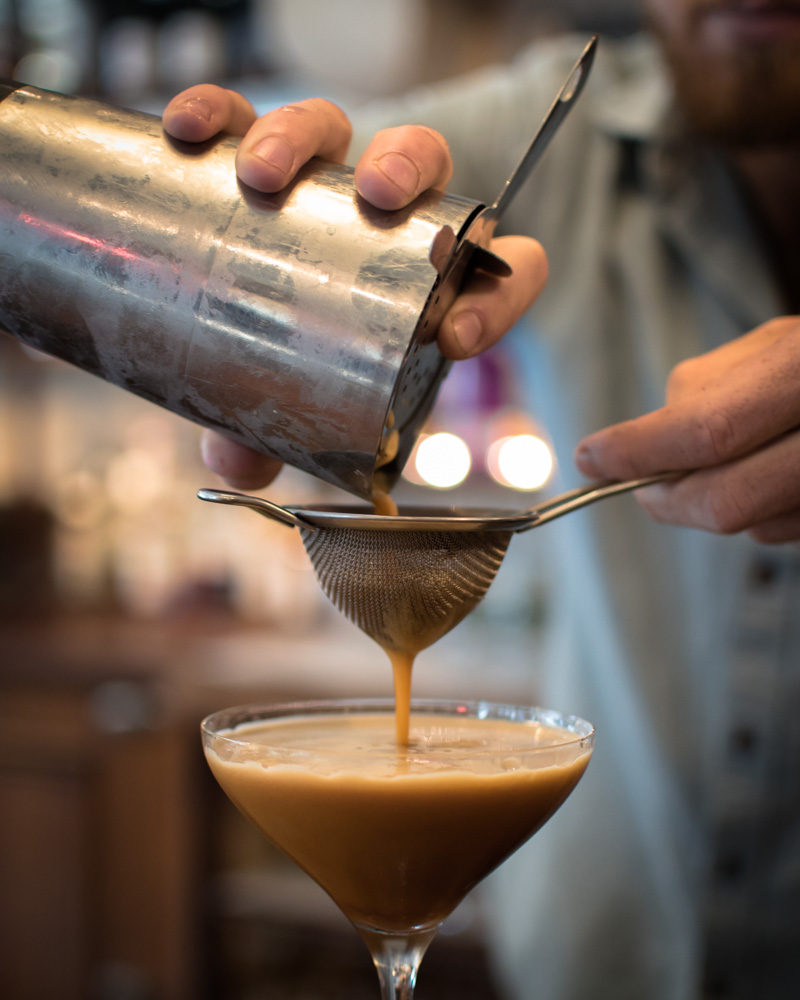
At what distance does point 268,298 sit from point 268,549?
2711mm

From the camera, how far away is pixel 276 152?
69 cm

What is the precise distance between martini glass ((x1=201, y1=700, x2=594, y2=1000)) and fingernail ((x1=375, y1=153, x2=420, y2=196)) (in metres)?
0.40

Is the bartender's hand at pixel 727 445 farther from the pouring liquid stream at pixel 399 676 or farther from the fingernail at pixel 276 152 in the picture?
the fingernail at pixel 276 152

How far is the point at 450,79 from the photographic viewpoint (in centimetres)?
311

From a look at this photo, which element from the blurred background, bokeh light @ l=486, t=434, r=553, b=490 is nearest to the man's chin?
the blurred background

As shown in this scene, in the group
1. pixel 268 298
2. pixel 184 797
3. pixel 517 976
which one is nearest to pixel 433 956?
pixel 184 797

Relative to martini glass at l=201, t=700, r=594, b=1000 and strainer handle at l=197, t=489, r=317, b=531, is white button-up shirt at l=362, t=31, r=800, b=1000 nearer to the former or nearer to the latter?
martini glass at l=201, t=700, r=594, b=1000

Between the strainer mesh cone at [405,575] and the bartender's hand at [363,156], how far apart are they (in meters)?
0.15

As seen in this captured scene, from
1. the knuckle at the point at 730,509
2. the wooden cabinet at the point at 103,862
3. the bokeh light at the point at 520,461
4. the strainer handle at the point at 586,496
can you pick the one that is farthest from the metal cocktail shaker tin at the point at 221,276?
the bokeh light at the point at 520,461

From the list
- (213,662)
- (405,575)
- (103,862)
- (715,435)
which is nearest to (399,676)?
(405,575)

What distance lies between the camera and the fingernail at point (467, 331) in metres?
0.76

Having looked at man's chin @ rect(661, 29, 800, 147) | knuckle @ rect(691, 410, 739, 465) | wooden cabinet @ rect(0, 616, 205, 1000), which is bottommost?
wooden cabinet @ rect(0, 616, 205, 1000)

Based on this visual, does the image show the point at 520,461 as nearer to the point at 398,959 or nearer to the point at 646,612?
the point at 646,612

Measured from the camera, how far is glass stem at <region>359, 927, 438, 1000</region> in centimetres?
76
